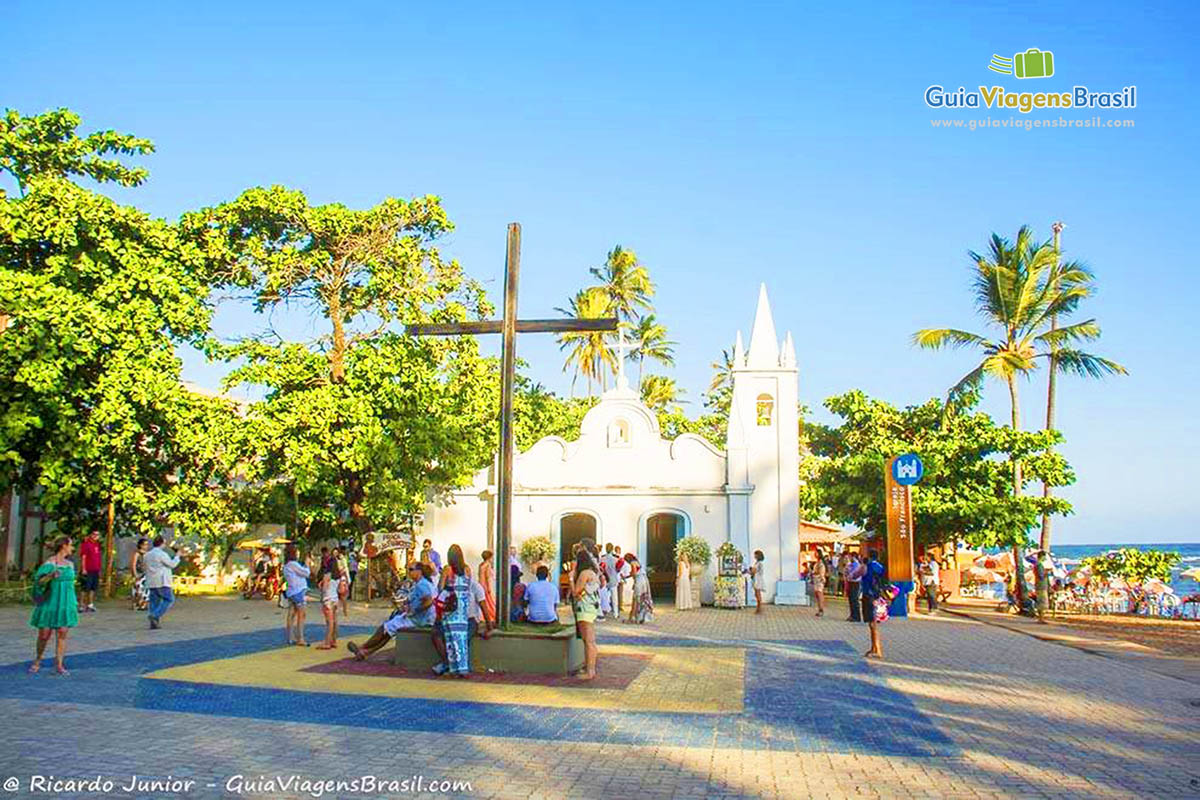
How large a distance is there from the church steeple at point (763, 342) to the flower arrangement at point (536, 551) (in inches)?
322

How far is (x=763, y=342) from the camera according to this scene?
28844 mm

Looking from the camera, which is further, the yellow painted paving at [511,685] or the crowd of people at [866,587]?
the crowd of people at [866,587]

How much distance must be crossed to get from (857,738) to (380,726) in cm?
420

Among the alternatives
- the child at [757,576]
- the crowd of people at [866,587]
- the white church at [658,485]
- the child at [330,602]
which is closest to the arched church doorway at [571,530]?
the white church at [658,485]

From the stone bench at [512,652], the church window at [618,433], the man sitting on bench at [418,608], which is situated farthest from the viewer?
the church window at [618,433]

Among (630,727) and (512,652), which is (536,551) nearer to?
(512,652)

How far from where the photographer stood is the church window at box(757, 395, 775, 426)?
28.1m

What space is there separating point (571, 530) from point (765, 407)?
684 cm

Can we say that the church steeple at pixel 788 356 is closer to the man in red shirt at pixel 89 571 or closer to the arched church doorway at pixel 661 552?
the arched church doorway at pixel 661 552

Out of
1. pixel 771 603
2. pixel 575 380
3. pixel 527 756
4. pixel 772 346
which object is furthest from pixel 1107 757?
pixel 575 380

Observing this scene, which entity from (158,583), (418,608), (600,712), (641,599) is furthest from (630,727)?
(641,599)

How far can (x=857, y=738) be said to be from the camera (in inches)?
325

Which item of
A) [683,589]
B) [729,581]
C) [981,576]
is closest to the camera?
[683,589]

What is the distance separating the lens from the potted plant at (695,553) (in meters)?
25.3
